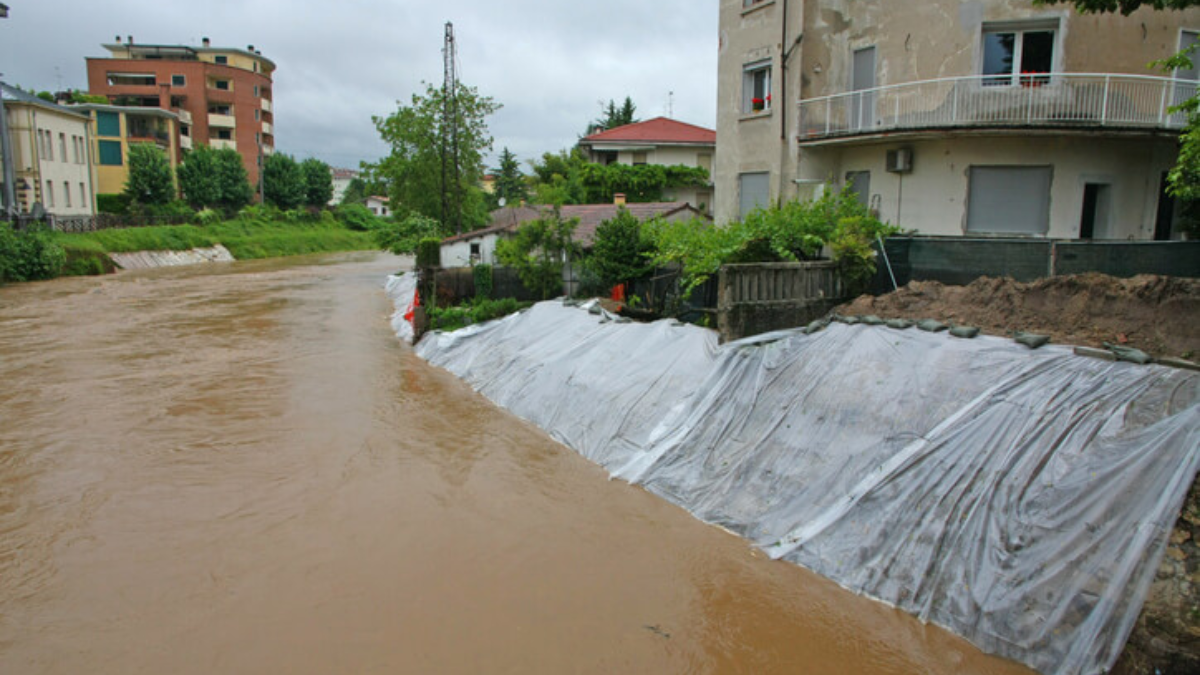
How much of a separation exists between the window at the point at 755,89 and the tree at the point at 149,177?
4515cm

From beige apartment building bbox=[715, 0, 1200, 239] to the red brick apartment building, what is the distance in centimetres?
5793

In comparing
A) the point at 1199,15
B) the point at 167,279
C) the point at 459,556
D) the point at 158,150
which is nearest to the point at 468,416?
the point at 459,556

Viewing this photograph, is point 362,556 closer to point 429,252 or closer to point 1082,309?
point 1082,309

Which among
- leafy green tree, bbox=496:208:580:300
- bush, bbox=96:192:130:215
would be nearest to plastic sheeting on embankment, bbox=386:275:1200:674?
leafy green tree, bbox=496:208:580:300

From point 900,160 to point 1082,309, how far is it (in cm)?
817

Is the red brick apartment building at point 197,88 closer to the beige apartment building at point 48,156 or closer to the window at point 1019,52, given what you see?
the beige apartment building at point 48,156

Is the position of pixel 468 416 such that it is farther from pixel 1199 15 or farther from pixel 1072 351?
pixel 1199 15

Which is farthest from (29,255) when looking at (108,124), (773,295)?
(773,295)

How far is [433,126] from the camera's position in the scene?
39406 mm

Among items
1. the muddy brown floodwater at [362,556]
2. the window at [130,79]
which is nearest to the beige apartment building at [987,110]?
the muddy brown floodwater at [362,556]

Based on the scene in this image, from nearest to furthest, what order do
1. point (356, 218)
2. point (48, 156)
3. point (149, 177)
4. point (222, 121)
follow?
1. point (48, 156)
2. point (149, 177)
3. point (222, 121)
4. point (356, 218)

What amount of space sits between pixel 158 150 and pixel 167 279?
20.5 meters

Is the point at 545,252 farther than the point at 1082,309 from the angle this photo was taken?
Yes

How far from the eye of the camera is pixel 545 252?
19469 mm
